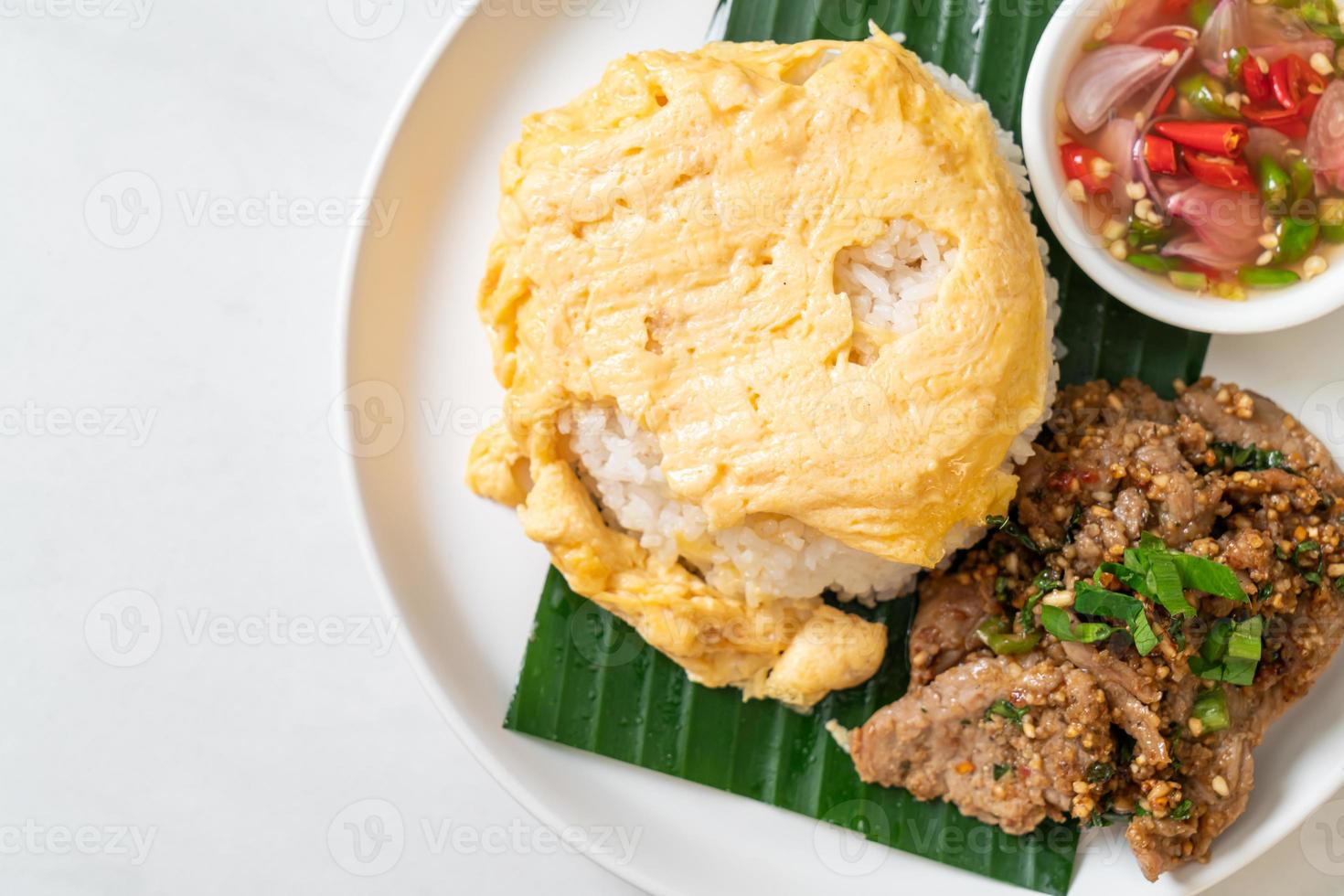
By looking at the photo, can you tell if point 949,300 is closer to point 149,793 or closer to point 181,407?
point 181,407

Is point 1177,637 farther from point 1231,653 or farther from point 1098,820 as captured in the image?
point 1098,820

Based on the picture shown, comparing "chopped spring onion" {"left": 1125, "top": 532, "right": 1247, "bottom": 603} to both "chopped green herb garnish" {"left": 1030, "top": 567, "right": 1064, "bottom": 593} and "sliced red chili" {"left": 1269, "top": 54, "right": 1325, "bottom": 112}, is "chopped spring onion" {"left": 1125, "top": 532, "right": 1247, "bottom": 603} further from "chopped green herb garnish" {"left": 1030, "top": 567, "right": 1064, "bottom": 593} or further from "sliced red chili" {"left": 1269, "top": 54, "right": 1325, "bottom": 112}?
"sliced red chili" {"left": 1269, "top": 54, "right": 1325, "bottom": 112}

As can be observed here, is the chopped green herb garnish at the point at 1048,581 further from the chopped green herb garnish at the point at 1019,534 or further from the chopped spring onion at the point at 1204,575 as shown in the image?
the chopped spring onion at the point at 1204,575

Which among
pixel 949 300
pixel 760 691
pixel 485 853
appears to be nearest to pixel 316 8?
pixel 949 300

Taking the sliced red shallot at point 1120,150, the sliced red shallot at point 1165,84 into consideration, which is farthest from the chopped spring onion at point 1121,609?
the sliced red shallot at point 1165,84

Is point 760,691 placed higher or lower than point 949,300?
lower

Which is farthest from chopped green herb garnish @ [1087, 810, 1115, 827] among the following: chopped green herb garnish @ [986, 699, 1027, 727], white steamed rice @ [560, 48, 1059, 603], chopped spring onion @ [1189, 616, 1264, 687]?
white steamed rice @ [560, 48, 1059, 603]
